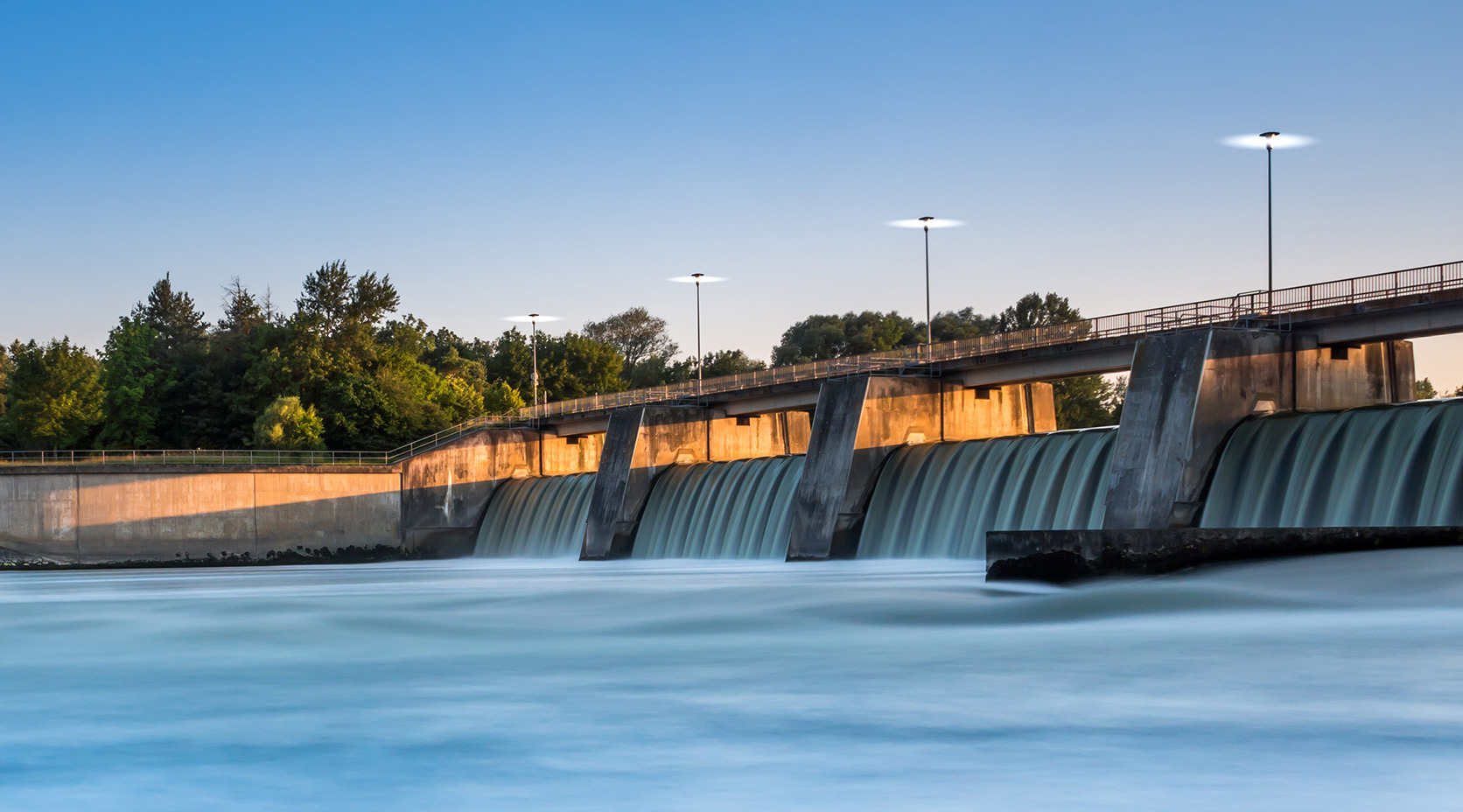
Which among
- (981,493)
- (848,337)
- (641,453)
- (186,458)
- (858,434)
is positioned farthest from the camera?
(848,337)

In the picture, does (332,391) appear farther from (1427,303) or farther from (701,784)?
(701,784)

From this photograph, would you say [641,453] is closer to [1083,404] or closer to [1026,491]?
[1026,491]

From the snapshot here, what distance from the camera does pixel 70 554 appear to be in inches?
2199

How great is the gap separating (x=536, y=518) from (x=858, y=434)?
21.2 metres

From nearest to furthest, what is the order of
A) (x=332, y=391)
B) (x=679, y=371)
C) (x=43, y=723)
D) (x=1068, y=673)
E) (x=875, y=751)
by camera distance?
(x=875, y=751), (x=43, y=723), (x=1068, y=673), (x=332, y=391), (x=679, y=371)

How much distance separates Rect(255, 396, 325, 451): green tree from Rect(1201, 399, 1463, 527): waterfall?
2062 inches

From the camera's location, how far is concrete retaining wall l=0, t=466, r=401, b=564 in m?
56.0

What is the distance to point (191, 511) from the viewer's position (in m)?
58.7

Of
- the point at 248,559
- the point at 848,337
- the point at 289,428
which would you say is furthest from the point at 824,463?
the point at 848,337

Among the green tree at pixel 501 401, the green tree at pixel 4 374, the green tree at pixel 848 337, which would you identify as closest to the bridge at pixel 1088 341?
the green tree at pixel 501 401

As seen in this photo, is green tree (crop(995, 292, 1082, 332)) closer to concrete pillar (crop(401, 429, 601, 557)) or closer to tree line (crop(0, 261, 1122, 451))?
tree line (crop(0, 261, 1122, 451))

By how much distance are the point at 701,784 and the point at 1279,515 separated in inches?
955

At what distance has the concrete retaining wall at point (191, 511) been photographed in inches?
2203

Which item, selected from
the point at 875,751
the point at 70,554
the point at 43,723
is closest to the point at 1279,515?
the point at 875,751
